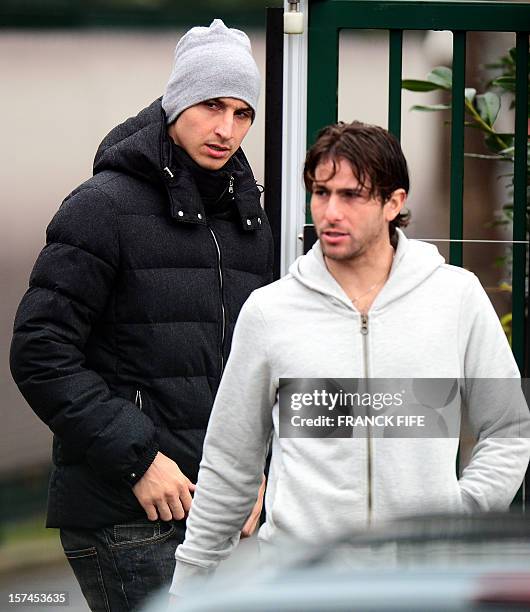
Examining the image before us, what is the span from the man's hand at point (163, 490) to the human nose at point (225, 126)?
2.26ft

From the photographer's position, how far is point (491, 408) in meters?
2.84

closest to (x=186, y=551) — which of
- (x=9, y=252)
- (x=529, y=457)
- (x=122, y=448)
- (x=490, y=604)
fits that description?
(x=122, y=448)

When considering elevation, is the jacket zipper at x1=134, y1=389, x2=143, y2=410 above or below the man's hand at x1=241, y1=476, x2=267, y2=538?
above

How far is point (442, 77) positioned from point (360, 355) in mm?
1926

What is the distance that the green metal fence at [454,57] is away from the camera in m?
4.47

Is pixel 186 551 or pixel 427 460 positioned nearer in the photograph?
pixel 427 460

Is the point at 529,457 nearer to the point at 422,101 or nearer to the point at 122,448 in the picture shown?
the point at 122,448

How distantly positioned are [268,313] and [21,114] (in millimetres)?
1863

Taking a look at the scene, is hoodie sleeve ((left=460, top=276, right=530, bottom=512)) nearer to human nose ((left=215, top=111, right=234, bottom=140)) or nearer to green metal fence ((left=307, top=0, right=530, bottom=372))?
human nose ((left=215, top=111, right=234, bottom=140))

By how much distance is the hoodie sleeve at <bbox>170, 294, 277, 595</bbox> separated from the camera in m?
2.85

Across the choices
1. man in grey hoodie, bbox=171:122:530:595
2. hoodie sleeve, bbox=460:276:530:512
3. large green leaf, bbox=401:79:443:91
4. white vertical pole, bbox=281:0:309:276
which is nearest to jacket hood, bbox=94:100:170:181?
man in grey hoodie, bbox=171:122:530:595

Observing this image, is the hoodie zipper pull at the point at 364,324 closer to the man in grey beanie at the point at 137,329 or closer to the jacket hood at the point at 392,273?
the jacket hood at the point at 392,273

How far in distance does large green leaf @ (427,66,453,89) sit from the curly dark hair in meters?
1.67

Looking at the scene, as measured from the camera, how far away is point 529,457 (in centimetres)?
288
